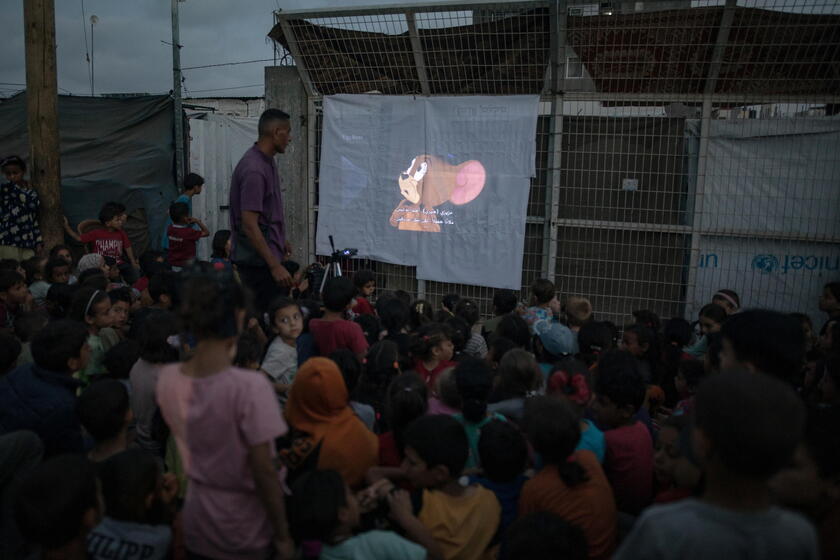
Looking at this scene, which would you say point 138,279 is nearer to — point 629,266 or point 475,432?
point 475,432

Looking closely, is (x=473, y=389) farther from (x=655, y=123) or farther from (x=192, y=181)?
(x=192, y=181)

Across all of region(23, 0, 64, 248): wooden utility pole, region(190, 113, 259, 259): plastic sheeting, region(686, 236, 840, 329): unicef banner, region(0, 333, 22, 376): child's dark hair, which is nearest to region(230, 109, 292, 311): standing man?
region(0, 333, 22, 376): child's dark hair

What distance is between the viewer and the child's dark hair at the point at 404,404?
259cm

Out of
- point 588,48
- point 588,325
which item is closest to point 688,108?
point 588,48

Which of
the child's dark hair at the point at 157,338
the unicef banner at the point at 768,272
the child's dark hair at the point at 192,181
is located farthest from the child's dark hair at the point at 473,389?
the child's dark hair at the point at 192,181

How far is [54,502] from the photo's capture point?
1854 millimetres

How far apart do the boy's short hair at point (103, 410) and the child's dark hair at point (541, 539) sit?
1.59 m

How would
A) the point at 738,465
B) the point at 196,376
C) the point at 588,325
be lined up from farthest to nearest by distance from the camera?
1. the point at 588,325
2. the point at 196,376
3. the point at 738,465

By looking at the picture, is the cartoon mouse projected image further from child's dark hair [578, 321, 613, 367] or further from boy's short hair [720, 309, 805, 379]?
boy's short hair [720, 309, 805, 379]

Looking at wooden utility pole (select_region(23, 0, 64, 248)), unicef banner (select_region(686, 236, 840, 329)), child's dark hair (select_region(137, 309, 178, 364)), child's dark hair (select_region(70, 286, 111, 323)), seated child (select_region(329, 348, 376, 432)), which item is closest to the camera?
seated child (select_region(329, 348, 376, 432))

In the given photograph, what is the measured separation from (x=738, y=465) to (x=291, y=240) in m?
6.56

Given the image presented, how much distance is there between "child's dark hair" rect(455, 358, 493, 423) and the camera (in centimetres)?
264

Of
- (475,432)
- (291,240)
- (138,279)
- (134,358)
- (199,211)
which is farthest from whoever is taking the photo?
(199,211)

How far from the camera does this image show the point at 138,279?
19.6 ft
